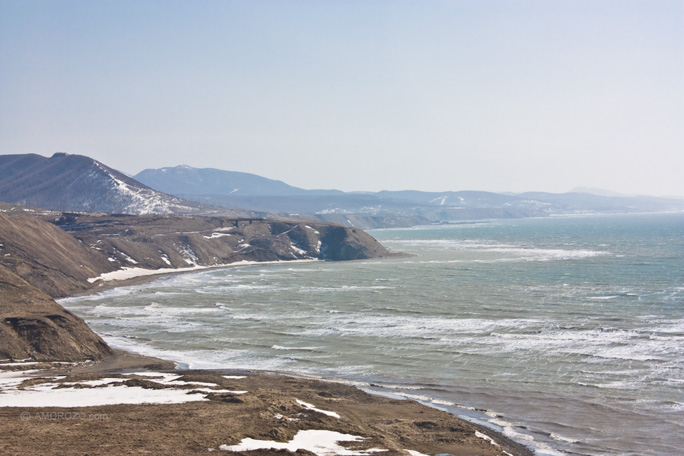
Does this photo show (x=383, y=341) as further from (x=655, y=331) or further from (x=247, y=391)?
(x=655, y=331)

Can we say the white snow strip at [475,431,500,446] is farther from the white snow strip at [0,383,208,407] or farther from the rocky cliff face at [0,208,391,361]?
the rocky cliff face at [0,208,391,361]

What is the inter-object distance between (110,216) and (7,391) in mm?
152990

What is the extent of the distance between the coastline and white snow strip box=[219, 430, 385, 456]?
12 cm

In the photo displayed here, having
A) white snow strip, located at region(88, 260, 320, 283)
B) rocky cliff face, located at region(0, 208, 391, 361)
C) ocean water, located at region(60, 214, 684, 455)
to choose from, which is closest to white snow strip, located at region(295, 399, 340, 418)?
ocean water, located at region(60, 214, 684, 455)

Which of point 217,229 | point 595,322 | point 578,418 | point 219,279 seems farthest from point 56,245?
point 578,418

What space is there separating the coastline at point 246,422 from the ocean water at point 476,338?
9.93 feet

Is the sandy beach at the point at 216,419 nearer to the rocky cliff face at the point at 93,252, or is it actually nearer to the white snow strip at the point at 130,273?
the rocky cliff face at the point at 93,252

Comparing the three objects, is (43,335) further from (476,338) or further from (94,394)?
(476,338)

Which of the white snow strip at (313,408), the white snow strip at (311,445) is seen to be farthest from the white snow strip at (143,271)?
the white snow strip at (311,445)

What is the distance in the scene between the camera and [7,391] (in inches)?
1353

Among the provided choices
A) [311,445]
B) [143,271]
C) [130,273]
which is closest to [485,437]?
[311,445]

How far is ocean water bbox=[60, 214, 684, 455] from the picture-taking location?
33.8m

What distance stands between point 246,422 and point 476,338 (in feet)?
93.0

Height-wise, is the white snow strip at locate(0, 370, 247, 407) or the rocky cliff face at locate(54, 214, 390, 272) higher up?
the rocky cliff face at locate(54, 214, 390, 272)
